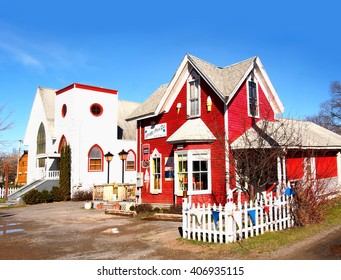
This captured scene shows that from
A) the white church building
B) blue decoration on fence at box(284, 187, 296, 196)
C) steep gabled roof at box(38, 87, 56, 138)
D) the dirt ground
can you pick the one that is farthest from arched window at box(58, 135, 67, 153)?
blue decoration on fence at box(284, 187, 296, 196)

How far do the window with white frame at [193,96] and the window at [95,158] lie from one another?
598 inches

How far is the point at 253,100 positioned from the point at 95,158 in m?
17.7

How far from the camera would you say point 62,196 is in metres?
29.3

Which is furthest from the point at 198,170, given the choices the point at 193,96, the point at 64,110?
the point at 64,110

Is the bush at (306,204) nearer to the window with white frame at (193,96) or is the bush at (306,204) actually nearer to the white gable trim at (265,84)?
the white gable trim at (265,84)

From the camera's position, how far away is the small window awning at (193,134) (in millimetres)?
16859

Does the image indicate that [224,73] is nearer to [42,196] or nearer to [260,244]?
[260,244]

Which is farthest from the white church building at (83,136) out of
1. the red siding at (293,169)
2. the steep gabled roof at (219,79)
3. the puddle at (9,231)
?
the puddle at (9,231)

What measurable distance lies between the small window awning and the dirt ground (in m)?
4.54

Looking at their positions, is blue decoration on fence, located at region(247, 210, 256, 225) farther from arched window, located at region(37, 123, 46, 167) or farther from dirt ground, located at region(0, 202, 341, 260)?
arched window, located at region(37, 123, 46, 167)

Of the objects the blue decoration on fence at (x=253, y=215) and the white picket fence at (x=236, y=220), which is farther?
the blue decoration on fence at (x=253, y=215)

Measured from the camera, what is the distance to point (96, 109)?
31.7 meters

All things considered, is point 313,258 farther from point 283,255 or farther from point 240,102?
point 240,102
